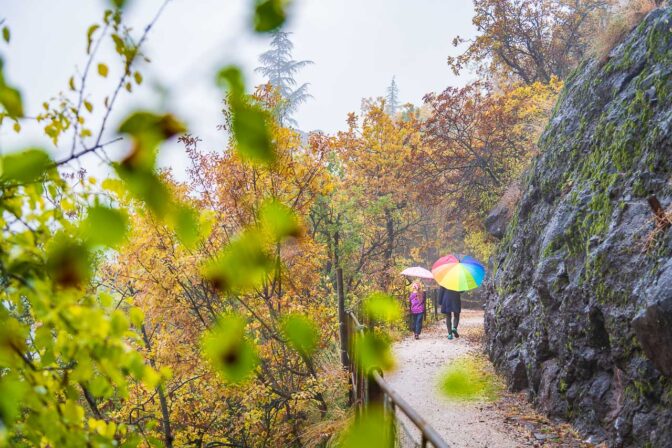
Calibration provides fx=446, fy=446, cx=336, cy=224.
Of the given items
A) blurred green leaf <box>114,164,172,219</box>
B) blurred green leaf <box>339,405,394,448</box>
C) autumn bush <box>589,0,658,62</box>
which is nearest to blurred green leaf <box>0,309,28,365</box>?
blurred green leaf <box>114,164,172,219</box>

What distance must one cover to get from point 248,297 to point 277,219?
1.66m

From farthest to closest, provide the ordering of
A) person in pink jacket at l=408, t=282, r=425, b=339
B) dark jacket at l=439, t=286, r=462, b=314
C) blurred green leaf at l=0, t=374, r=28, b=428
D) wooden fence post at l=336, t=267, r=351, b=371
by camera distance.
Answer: person in pink jacket at l=408, t=282, r=425, b=339
dark jacket at l=439, t=286, r=462, b=314
wooden fence post at l=336, t=267, r=351, b=371
blurred green leaf at l=0, t=374, r=28, b=428

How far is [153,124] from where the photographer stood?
0.97m

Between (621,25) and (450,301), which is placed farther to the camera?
(450,301)

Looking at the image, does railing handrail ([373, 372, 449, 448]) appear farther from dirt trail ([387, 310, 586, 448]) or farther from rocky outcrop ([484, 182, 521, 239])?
rocky outcrop ([484, 182, 521, 239])

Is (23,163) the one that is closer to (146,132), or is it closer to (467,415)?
(146,132)

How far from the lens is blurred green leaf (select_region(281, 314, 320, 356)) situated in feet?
19.3

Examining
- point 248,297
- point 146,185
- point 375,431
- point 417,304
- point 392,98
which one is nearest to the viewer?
point 146,185

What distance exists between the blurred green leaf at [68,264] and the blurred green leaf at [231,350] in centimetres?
347

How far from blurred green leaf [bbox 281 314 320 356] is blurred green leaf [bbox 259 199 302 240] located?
114 centimetres

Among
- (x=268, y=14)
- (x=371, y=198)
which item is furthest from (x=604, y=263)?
(x=371, y=198)

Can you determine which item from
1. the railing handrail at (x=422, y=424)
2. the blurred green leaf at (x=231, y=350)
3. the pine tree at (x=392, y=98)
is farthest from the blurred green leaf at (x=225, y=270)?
the pine tree at (x=392, y=98)

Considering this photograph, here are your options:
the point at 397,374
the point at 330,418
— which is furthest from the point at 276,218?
the point at 397,374

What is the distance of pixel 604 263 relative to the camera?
14.6ft
